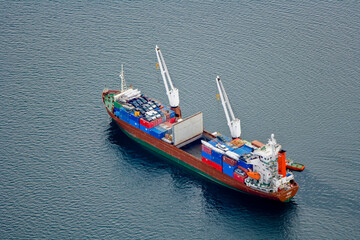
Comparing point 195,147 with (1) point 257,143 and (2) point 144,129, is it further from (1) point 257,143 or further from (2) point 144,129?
(1) point 257,143

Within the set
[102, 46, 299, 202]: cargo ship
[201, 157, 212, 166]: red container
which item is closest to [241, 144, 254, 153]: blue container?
[102, 46, 299, 202]: cargo ship

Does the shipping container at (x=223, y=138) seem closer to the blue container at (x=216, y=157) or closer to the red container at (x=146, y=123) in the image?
the blue container at (x=216, y=157)

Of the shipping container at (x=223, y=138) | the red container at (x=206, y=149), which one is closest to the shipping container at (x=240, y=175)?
the red container at (x=206, y=149)

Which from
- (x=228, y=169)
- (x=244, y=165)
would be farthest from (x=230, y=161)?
(x=244, y=165)

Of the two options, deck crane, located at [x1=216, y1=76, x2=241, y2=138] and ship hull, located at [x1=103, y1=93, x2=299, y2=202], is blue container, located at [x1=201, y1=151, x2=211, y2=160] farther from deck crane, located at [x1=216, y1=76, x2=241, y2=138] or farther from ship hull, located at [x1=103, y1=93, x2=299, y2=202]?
deck crane, located at [x1=216, y1=76, x2=241, y2=138]

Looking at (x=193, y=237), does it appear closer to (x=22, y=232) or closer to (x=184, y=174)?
(x=184, y=174)

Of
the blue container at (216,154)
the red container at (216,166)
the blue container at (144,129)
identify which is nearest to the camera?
the blue container at (216,154)

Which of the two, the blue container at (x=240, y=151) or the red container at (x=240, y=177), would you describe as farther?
the blue container at (x=240, y=151)

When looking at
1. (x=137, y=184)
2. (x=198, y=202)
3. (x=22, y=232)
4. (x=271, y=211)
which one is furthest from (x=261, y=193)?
(x=22, y=232)
